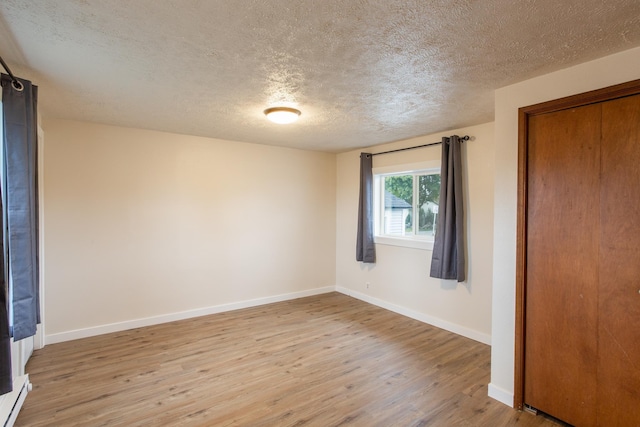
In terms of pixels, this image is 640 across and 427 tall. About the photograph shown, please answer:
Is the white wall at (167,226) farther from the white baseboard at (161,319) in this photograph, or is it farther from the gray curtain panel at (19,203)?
the gray curtain panel at (19,203)

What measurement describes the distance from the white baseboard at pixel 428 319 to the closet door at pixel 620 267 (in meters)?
1.55

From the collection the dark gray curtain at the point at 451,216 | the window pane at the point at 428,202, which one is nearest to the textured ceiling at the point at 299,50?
the dark gray curtain at the point at 451,216

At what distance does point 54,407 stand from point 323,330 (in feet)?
8.22

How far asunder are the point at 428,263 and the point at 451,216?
2.48ft

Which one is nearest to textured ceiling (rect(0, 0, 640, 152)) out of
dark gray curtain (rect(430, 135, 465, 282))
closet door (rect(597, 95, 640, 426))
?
closet door (rect(597, 95, 640, 426))

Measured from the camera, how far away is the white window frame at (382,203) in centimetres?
409

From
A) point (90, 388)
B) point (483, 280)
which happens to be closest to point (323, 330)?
point (483, 280)

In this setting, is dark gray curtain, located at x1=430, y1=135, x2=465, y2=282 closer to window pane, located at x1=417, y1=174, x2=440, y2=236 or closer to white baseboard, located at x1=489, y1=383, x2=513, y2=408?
window pane, located at x1=417, y1=174, x2=440, y2=236

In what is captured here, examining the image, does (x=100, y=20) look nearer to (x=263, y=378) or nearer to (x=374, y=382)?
(x=263, y=378)

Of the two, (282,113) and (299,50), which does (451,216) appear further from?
(299,50)

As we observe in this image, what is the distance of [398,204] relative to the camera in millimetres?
4715

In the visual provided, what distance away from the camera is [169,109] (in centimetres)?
302

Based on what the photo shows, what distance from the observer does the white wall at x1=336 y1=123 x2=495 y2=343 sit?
3494 millimetres

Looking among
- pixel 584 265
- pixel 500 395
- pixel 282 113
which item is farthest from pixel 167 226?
pixel 584 265
